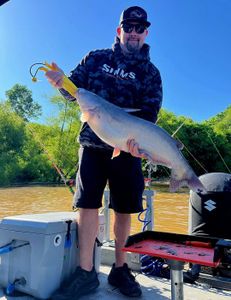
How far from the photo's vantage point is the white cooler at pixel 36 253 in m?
2.02

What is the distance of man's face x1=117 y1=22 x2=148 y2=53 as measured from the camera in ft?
7.48

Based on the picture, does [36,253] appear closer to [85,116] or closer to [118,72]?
[85,116]

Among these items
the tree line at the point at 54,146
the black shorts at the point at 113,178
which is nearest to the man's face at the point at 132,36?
the black shorts at the point at 113,178

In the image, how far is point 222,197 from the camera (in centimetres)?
284

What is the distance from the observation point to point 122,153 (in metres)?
2.25

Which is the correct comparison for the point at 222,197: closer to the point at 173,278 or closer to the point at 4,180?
the point at 173,278

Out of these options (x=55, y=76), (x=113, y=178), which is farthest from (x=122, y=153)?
(x=55, y=76)

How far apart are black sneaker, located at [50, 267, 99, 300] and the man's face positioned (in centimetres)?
A: 152

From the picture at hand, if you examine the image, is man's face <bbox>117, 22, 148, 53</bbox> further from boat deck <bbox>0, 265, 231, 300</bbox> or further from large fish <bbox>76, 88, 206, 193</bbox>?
boat deck <bbox>0, 265, 231, 300</bbox>

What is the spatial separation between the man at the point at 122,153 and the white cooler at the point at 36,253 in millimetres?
104

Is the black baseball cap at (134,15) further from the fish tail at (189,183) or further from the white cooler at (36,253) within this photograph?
the white cooler at (36,253)

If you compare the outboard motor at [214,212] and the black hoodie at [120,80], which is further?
the outboard motor at [214,212]

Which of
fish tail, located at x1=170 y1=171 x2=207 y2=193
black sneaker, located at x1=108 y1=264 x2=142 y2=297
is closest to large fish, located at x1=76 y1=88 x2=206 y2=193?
fish tail, located at x1=170 y1=171 x2=207 y2=193

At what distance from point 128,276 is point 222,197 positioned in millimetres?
1096
